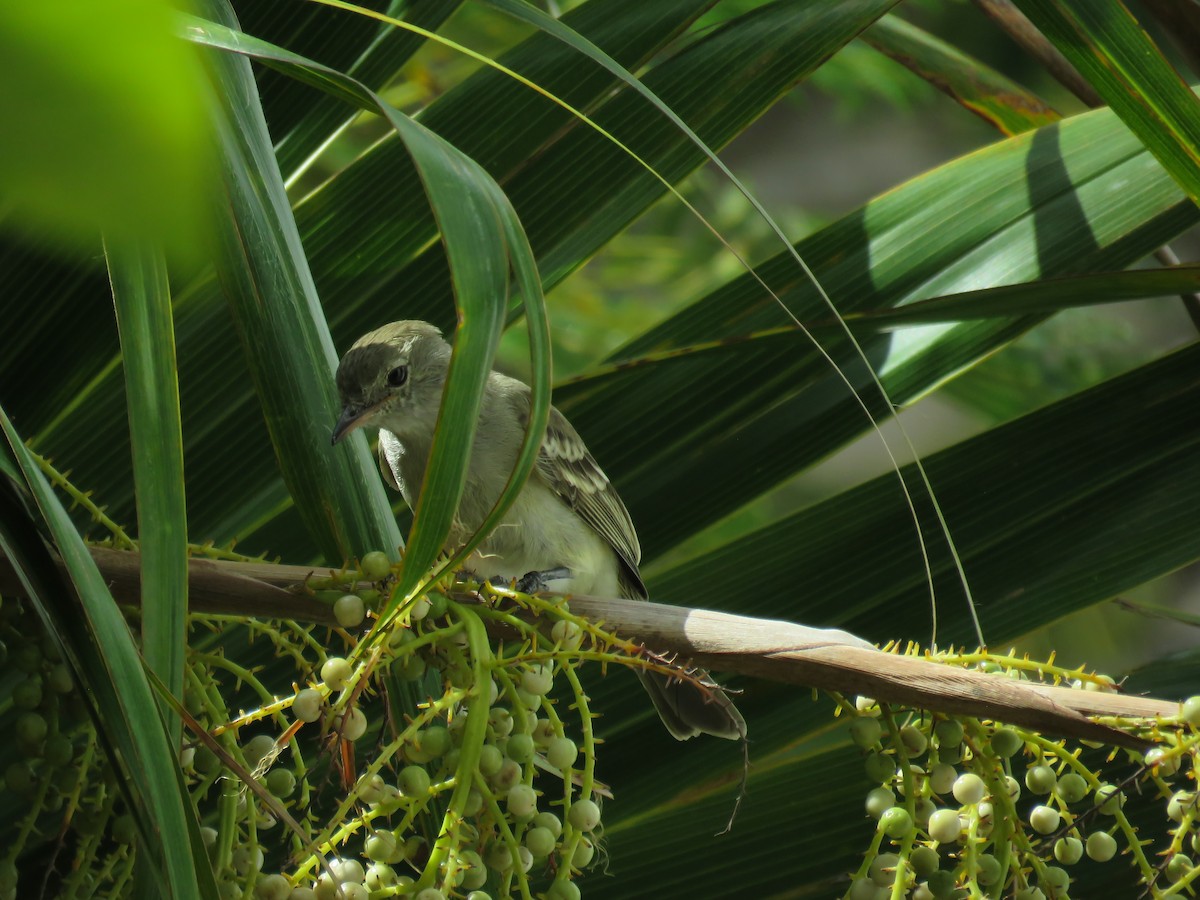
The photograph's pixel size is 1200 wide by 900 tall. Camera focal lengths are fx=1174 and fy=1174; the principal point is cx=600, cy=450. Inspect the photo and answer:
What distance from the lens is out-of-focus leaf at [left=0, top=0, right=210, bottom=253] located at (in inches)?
8.3

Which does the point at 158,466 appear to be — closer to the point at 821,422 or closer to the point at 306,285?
the point at 306,285

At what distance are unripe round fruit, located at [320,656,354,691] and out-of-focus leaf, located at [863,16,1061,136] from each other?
71.7 inches

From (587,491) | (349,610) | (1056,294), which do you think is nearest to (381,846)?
(349,610)

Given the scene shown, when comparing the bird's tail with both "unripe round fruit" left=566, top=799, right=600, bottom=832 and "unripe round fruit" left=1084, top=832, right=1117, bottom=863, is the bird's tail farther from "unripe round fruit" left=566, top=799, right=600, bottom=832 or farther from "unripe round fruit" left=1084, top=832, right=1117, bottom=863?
"unripe round fruit" left=566, top=799, right=600, bottom=832

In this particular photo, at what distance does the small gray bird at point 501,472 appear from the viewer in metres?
2.32

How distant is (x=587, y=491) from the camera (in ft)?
7.93

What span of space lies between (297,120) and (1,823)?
3.73 feet

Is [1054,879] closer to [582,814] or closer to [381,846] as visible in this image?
[582,814]

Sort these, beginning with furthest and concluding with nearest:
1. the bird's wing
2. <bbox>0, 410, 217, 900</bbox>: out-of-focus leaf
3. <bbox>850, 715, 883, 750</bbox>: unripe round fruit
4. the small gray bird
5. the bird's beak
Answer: the small gray bird
the bird's wing
the bird's beak
<bbox>850, 715, 883, 750</bbox>: unripe round fruit
<bbox>0, 410, 217, 900</bbox>: out-of-focus leaf

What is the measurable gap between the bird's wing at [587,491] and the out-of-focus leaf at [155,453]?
3.85ft

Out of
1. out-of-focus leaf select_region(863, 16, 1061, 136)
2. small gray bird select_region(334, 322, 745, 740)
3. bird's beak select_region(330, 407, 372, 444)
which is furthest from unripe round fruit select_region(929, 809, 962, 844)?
out-of-focus leaf select_region(863, 16, 1061, 136)

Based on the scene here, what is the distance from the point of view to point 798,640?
104 cm

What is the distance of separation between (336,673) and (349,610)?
0.14 m

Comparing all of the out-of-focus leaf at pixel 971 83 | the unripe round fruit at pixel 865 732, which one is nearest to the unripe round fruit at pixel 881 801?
the unripe round fruit at pixel 865 732
